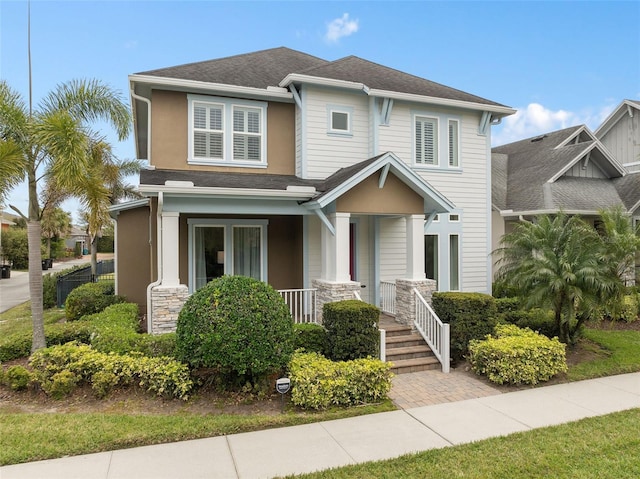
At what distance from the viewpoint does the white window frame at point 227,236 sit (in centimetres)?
1023

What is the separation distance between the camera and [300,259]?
35.3ft

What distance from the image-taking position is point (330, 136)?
1104cm

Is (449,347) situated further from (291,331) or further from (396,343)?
(291,331)

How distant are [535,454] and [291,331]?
144 inches

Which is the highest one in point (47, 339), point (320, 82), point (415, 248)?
point (320, 82)

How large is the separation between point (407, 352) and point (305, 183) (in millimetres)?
4839

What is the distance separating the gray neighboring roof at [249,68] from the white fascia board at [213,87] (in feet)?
0.95

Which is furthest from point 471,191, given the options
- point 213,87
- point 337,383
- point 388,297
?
point 337,383

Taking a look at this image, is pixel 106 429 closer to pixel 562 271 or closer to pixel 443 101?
pixel 562 271

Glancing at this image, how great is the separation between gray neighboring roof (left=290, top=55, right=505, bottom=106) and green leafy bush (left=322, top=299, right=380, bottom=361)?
676cm

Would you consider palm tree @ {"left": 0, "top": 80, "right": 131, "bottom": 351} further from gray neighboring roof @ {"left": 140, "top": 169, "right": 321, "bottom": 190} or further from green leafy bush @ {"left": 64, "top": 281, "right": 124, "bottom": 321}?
green leafy bush @ {"left": 64, "top": 281, "right": 124, "bottom": 321}

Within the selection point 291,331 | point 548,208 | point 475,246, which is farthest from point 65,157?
point 548,208

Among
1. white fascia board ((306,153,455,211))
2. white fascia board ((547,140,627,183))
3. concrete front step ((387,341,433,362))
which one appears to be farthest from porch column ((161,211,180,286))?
white fascia board ((547,140,627,183))

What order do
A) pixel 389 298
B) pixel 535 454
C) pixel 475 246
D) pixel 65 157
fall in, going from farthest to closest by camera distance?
pixel 475 246 → pixel 389 298 → pixel 65 157 → pixel 535 454
